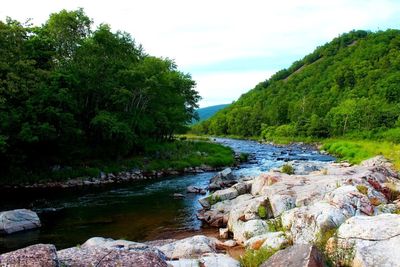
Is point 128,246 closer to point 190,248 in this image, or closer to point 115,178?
point 190,248

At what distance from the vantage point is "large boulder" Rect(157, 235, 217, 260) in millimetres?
13828

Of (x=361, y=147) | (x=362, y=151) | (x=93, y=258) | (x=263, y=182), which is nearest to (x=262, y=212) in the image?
(x=263, y=182)

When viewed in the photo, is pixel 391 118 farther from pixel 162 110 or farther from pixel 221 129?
pixel 221 129

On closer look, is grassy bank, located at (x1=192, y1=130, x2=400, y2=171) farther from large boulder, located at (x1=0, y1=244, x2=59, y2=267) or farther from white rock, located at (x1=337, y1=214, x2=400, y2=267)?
large boulder, located at (x1=0, y1=244, x2=59, y2=267)

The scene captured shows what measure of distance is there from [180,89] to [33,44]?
3541cm

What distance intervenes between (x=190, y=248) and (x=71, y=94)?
28.6m

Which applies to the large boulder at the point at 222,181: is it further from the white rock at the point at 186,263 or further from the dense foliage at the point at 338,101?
the dense foliage at the point at 338,101

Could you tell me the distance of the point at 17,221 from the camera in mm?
20688

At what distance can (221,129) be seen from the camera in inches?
6211

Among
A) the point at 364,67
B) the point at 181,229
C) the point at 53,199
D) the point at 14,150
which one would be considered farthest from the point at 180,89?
the point at 364,67

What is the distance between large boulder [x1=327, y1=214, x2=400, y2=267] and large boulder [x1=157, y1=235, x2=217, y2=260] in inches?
202

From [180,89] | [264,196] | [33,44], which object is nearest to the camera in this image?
[264,196]

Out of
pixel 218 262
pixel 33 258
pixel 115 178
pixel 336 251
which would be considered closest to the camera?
pixel 33 258

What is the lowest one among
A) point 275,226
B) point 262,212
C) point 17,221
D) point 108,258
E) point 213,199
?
point 17,221
